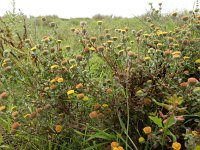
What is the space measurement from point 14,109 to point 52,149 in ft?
1.03

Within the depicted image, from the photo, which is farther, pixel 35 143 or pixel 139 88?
pixel 35 143

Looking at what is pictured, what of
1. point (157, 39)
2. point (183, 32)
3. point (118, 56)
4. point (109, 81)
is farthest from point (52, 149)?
point (183, 32)

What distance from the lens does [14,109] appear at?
1.97 m

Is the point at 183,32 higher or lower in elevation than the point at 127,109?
higher

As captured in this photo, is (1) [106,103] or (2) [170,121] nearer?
(2) [170,121]

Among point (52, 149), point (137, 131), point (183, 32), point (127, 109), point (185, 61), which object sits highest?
point (183, 32)

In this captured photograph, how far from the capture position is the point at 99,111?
187 cm

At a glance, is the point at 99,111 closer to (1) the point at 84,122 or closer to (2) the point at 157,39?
(1) the point at 84,122

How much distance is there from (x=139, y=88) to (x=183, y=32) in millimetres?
535

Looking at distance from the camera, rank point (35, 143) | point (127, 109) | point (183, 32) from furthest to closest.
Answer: point (183, 32), point (35, 143), point (127, 109)

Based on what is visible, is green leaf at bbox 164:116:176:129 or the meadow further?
the meadow

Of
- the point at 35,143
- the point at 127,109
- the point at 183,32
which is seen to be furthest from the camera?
the point at 183,32

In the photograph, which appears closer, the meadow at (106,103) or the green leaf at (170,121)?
the green leaf at (170,121)

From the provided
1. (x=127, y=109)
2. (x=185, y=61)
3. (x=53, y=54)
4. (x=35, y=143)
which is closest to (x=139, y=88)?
(x=127, y=109)
